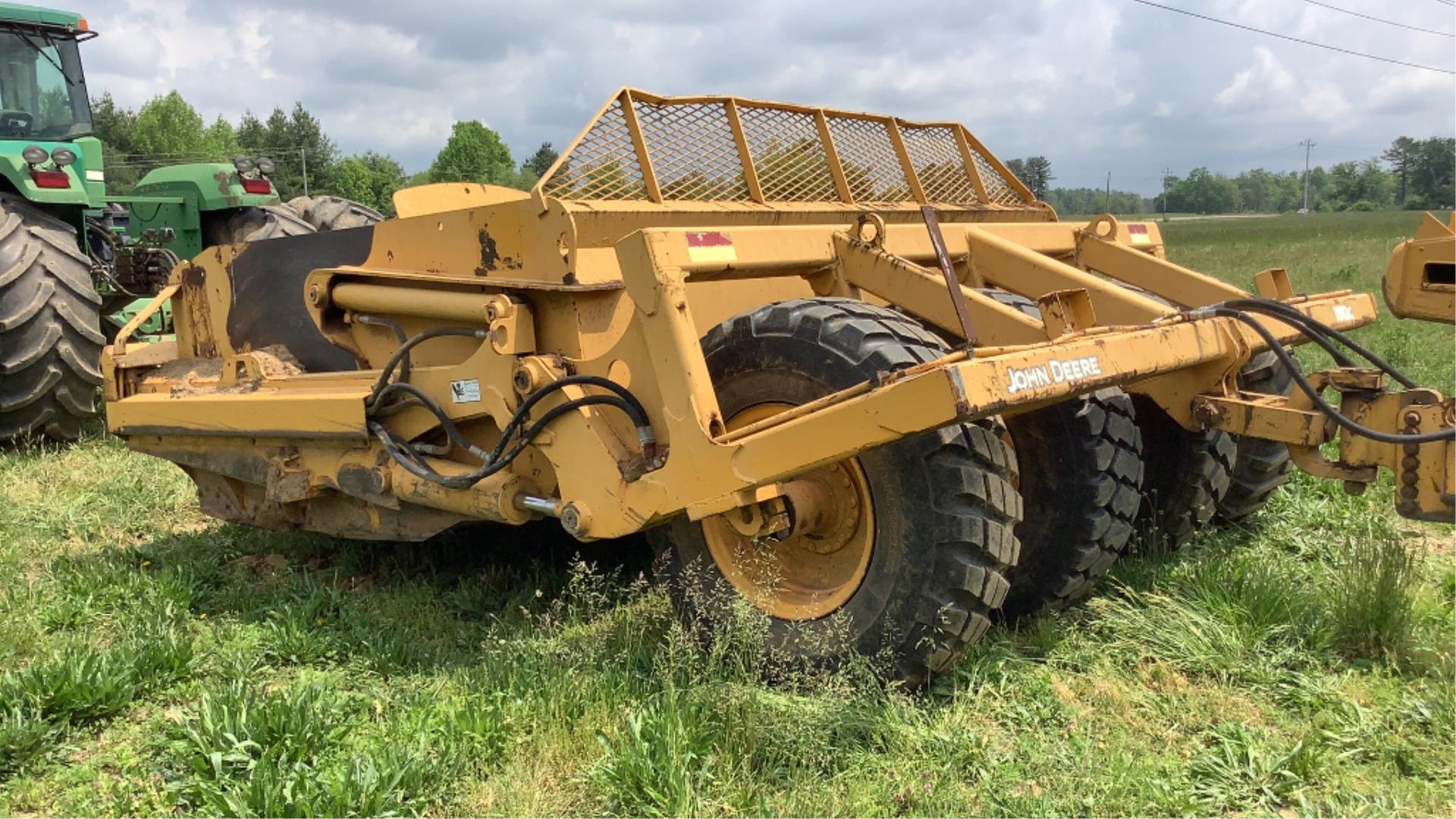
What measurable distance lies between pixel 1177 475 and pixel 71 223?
25.3 ft

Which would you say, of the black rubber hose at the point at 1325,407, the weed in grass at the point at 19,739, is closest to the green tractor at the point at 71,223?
the weed in grass at the point at 19,739

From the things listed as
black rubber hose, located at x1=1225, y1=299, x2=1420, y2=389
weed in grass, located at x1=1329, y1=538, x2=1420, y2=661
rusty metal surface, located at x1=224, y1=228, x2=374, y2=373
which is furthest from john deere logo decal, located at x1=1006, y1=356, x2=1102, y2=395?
rusty metal surface, located at x1=224, y1=228, x2=374, y2=373

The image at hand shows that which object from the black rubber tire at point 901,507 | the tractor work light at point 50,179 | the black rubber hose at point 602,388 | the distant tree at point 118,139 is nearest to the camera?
the black rubber tire at point 901,507

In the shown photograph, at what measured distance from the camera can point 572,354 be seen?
365 centimetres

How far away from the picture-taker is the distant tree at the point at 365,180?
69.9 metres

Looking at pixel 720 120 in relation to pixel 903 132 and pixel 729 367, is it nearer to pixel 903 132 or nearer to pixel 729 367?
pixel 903 132

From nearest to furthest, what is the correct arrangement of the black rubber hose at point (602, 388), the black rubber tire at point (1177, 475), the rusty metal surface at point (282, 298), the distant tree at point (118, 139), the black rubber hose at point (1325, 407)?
the black rubber hose at point (1325, 407) < the black rubber hose at point (602, 388) < the black rubber tire at point (1177, 475) < the rusty metal surface at point (282, 298) < the distant tree at point (118, 139)

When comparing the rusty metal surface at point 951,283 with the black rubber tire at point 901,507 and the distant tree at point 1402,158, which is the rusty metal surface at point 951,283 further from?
the distant tree at point 1402,158

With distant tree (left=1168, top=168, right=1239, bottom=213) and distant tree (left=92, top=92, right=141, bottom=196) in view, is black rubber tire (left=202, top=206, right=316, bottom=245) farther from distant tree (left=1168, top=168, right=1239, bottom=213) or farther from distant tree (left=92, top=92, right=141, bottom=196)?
distant tree (left=1168, top=168, right=1239, bottom=213)

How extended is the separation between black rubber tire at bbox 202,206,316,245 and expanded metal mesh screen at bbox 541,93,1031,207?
4.38 meters

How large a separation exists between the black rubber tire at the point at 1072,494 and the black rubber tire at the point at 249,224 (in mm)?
6059

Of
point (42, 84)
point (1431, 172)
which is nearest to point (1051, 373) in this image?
point (42, 84)

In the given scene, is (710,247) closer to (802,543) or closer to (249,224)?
(802,543)

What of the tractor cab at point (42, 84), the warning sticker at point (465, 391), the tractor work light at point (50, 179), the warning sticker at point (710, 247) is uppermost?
the tractor cab at point (42, 84)
